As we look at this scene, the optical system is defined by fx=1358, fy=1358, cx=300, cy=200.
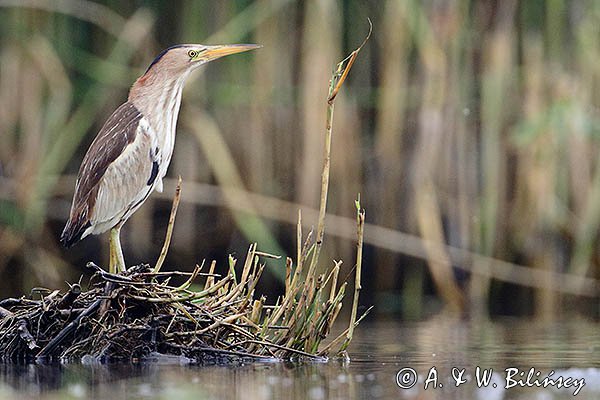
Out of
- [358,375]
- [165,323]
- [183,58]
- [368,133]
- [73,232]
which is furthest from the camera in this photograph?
[368,133]

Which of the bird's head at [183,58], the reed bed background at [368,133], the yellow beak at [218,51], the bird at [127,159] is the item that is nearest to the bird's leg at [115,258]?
the bird at [127,159]

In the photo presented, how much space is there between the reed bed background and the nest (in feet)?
13.7

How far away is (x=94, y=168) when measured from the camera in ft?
26.0

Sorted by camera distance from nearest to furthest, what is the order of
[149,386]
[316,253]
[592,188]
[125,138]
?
[149,386]
[316,253]
[125,138]
[592,188]

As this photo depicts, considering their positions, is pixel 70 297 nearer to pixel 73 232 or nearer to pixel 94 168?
pixel 73 232

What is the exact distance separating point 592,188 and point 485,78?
4.20 ft

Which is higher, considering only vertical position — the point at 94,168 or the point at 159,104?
the point at 159,104

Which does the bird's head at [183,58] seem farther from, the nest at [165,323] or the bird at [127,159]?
the nest at [165,323]

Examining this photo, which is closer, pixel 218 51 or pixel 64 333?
pixel 64 333

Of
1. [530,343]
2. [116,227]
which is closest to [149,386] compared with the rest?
[116,227]

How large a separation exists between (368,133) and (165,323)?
17.2ft

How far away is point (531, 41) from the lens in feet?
36.6

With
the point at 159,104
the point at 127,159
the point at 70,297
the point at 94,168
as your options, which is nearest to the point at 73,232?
the point at 94,168

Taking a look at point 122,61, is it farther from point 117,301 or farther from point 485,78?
point 117,301
